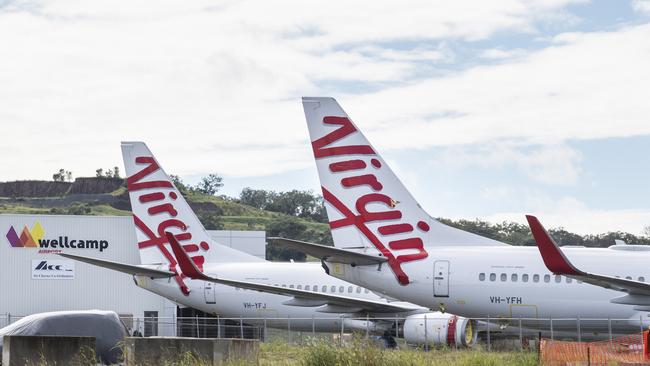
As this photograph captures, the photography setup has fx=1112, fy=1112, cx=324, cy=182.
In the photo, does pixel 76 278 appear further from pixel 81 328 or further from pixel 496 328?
pixel 81 328

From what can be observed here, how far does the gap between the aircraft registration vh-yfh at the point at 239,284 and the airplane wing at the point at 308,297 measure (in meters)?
0.03

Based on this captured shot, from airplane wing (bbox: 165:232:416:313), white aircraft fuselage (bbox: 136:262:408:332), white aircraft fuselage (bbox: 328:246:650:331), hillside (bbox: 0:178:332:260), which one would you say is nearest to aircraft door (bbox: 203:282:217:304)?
white aircraft fuselage (bbox: 136:262:408:332)

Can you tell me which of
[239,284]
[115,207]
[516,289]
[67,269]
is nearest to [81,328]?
[239,284]

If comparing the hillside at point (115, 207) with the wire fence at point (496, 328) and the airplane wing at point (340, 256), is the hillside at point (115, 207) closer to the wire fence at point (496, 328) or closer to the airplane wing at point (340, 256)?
the wire fence at point (496, 328)

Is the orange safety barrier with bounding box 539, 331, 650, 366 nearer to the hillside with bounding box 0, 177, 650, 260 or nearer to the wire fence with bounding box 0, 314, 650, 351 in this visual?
the wire fence with bounding box 0, 314, 650, 351

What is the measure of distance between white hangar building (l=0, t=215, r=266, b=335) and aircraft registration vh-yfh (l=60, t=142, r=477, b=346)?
36.2ft

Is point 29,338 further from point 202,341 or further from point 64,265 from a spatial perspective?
point 64,265

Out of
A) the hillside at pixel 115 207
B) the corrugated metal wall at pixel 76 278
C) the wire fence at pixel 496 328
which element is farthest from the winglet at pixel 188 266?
the hillside at pixel 115 207

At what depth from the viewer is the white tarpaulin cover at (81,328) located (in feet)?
83.7

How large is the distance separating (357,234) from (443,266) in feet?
9.80

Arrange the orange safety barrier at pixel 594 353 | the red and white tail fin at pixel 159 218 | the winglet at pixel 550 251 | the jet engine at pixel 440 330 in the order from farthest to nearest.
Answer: the red and white tail fin at pixel 159 218
the jet engine at pixel 440 330
the winglet at pixel 550 251
the orange safety barrier at pixel 594 353

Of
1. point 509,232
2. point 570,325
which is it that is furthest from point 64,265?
point 509,232

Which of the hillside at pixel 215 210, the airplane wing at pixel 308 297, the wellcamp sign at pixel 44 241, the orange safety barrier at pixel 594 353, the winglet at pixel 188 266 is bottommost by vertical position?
the orange safety barrier at pixel 594 353

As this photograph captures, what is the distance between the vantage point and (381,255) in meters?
33.6
